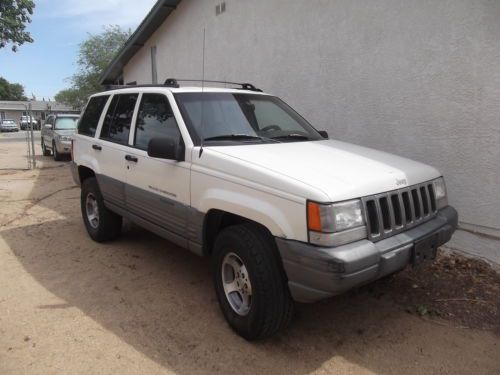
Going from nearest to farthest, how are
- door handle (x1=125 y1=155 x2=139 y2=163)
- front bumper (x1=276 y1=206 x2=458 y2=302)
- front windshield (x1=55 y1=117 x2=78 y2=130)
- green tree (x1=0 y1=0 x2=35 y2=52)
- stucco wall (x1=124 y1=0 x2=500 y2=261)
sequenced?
front bumper (x1=276 y1=206 x2=458 y2=302) → door handle (x1=125 y1=155 x2=139 y2=163) → stucco wall (x1=124 y1=0 x2=500 y2=261) → front windshield (x1=55 y1=117 x2=78 y2=130) → green tree (x1=0 y1=0 x2=35 y2=52)

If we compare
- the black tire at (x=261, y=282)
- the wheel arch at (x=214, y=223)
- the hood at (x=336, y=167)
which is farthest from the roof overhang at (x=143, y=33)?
the black tire at (x=261, y=282)

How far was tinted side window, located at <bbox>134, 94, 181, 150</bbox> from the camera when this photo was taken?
13.3 feet

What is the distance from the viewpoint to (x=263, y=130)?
13.5 feet

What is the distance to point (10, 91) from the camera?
326 ft

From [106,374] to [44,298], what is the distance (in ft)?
4.93

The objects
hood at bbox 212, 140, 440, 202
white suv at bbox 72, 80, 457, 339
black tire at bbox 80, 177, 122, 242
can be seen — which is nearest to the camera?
white suv at bbox 72, 80, 457, 339

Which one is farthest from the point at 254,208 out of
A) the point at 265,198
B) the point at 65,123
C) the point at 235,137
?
the point at 65,123

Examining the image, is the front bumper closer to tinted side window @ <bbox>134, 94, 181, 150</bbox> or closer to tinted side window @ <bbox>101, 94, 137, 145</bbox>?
tinted side window @ <bbox>134, 94, 181, 150</bbox>

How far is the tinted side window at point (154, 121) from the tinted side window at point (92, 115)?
1.18 meters

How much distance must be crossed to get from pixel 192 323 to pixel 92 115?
334cm

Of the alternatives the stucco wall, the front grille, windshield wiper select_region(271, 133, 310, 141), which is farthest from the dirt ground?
windshield wiper select_region(271, 133, 310, 141)

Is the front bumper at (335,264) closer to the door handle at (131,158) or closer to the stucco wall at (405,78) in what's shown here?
the door handle at (131,158)

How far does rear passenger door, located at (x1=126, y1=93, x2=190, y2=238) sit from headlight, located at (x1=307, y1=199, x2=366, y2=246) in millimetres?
1335

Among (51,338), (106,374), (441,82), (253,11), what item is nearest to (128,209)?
(51,338)
